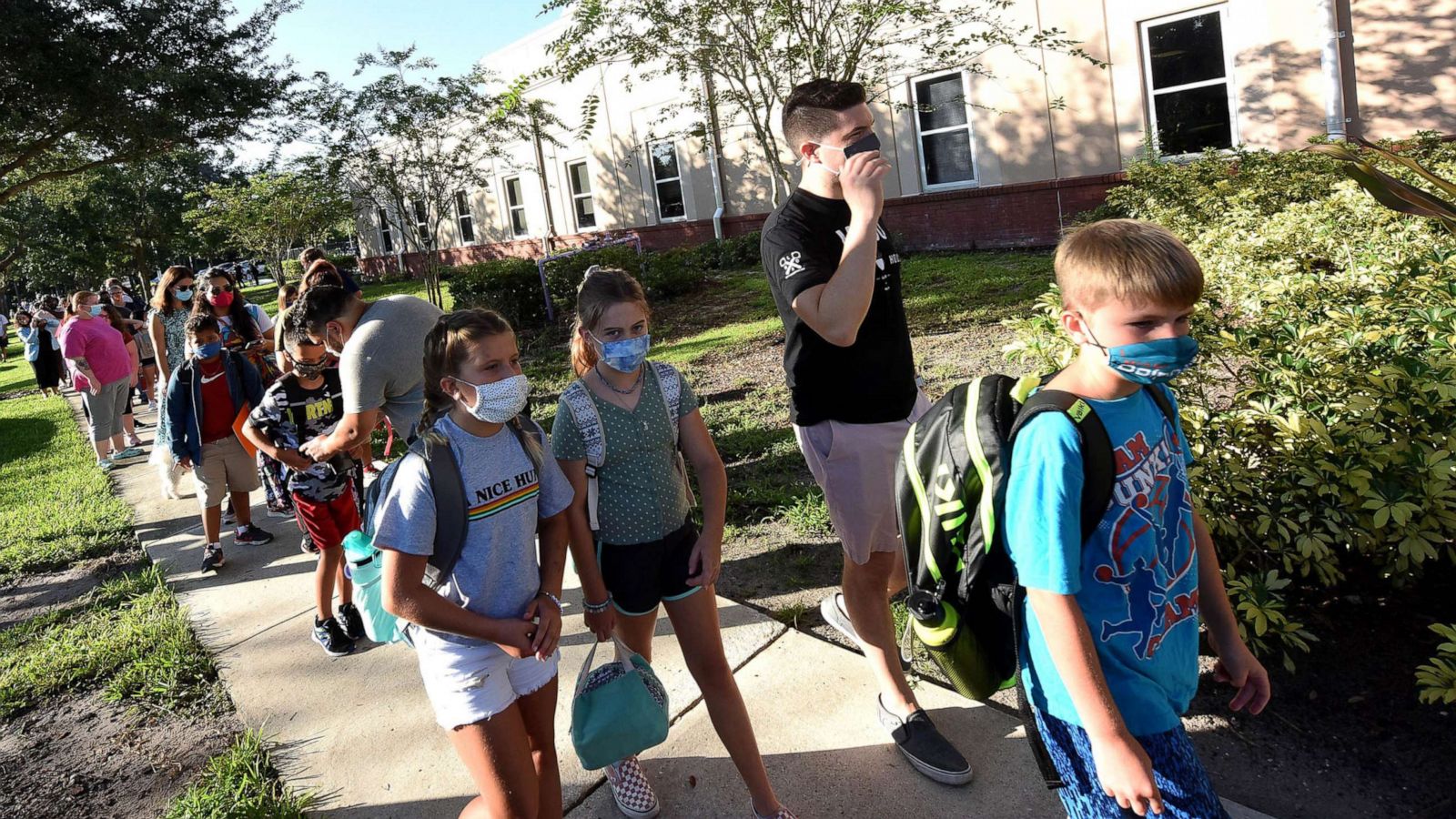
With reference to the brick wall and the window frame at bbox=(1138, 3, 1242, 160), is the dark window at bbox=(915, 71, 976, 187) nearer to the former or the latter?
the brick wall

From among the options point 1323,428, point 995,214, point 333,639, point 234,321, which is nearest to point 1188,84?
point 995,214

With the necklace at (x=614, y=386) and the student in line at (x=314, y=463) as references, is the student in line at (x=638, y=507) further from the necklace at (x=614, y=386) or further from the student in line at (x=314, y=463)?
the student in line at (x=314, y=463)

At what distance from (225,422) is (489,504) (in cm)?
376

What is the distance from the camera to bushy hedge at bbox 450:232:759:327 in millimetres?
12625

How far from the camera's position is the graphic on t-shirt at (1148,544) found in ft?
5.44

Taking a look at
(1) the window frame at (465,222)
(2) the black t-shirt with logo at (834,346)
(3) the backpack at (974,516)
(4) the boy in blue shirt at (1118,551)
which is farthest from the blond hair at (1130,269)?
(1) the window frame at (465,222)

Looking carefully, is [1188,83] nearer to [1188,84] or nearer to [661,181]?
[1188,84]

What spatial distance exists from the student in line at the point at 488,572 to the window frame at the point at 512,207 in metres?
24.4

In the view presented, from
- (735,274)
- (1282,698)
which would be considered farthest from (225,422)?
(735,274)

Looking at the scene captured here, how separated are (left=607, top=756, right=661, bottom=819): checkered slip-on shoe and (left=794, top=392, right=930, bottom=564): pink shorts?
Result: 0.91 m

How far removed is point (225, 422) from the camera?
5270 mm

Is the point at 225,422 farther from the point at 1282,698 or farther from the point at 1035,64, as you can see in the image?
the point at 1035,64

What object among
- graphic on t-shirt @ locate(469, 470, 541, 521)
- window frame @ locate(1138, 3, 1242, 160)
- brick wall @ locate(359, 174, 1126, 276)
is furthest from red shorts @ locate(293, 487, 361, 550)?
window frame @ locate(1138, 3, 1242, 160)

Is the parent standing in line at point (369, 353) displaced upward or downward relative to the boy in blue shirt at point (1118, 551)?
upward
